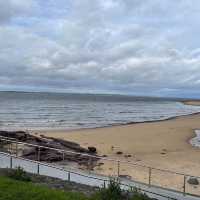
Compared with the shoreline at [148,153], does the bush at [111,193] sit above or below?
above

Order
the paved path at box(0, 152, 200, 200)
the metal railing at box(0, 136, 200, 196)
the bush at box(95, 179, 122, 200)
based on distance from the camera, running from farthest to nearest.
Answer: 1. the metal railing at box(0, 136, 200, 196)
2. the paved path at box(0, 152, 200, 200)
3. the bush at box(95, 179, 122, 200)

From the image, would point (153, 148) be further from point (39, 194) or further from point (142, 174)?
point (39, 194)

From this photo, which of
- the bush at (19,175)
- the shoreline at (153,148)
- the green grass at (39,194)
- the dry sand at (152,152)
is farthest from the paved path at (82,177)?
the shoreline at (153,148)

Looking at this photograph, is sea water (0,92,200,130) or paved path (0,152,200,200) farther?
sea water (0,92,200,130)

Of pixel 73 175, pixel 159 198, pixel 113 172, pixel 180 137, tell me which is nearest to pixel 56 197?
pixel 159 198

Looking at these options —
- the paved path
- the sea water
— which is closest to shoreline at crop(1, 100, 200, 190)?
the paved path

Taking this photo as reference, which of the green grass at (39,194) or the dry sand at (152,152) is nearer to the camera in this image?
the green grass at (39,194)

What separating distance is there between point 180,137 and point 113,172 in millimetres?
19527

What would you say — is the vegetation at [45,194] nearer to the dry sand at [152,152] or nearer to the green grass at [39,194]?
the green grass at [39,194]

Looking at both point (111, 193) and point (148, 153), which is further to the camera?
point (148, 153)

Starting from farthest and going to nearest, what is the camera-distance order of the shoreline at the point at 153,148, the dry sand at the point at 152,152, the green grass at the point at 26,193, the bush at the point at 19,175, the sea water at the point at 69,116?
the sea water at the point at 69,116 < the shoreline at the point at 153,148 < the dry sand at the point at 152,152 < the bush at the point at 19,175 < the green grass at the point at 26,193

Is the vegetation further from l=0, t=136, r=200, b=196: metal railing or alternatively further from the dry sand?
the dry sand

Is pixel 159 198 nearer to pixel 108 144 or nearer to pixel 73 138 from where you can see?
pixel 108 144

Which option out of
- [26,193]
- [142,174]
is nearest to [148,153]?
[142,174]
